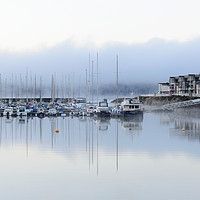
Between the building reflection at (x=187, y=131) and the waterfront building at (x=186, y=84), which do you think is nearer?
the building reflection at (x=187, y=131)

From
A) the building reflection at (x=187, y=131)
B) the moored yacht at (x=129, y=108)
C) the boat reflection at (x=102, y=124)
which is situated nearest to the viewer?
the building reflection at (x=187, y=131)

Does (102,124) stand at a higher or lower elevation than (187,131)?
lower

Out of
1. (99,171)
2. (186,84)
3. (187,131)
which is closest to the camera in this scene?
(99,171)

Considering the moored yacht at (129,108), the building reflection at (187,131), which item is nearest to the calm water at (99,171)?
the building reflection at (187,131)

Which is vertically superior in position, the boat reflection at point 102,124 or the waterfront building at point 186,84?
the waterfront building at point 186,84

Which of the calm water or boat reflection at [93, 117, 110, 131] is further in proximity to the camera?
boat reflection at [93, 117, 110, 131]

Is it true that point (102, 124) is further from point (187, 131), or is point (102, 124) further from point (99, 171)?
point (99, 171)

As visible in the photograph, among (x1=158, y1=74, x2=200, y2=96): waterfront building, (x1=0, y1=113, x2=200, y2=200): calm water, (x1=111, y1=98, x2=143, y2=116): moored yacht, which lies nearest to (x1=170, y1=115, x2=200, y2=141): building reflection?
(x1=0, y1=113, x2=200, y2=200): calm water

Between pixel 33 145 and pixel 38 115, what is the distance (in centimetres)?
5098

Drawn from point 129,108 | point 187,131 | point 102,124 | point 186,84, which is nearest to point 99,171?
point 187,131

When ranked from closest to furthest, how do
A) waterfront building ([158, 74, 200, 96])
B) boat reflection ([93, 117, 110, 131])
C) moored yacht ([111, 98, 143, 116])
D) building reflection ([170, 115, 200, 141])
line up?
building reflection ([170, 115, 200, 141]) → boat reflection ([93, 117, 110, 131]) → moored yacht ([111, 98, 143, 116]) → waterfront building ([158, 74, 200, 96])

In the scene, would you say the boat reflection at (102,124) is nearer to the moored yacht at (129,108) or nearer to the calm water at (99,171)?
the moored yacht at (129,108)

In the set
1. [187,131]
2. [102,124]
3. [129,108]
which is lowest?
[102,124]

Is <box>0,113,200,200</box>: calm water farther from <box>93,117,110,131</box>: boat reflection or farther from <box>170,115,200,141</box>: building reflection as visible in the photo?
<box>93,117,110,131</box>: boat reflection
